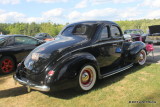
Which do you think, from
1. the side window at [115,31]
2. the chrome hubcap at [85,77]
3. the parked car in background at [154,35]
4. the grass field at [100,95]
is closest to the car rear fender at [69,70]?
the chrome hubcap at [85,77]

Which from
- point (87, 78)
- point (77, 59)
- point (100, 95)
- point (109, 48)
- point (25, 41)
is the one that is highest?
point (25, 41)

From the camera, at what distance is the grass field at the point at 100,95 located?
375 cm

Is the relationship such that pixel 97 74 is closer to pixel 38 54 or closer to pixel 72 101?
pixel 72 101

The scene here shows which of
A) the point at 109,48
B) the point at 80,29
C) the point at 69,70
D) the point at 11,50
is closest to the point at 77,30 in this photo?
the point at 80,29

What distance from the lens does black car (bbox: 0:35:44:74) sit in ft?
21.1

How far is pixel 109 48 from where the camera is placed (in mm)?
5094

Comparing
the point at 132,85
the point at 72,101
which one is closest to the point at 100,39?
the point at 132,85

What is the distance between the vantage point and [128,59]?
5.93 m

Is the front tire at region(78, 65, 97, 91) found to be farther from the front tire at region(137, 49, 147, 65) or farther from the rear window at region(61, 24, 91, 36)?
the front tire at region(137, 49, 147, 65)

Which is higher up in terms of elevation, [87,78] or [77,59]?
[77,59]

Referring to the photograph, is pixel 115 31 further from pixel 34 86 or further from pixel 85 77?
pixel 34 86

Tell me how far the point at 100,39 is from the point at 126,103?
1914 millimetres

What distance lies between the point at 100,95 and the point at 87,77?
530 millimetres

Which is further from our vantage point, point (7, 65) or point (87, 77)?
point (7, 65)
